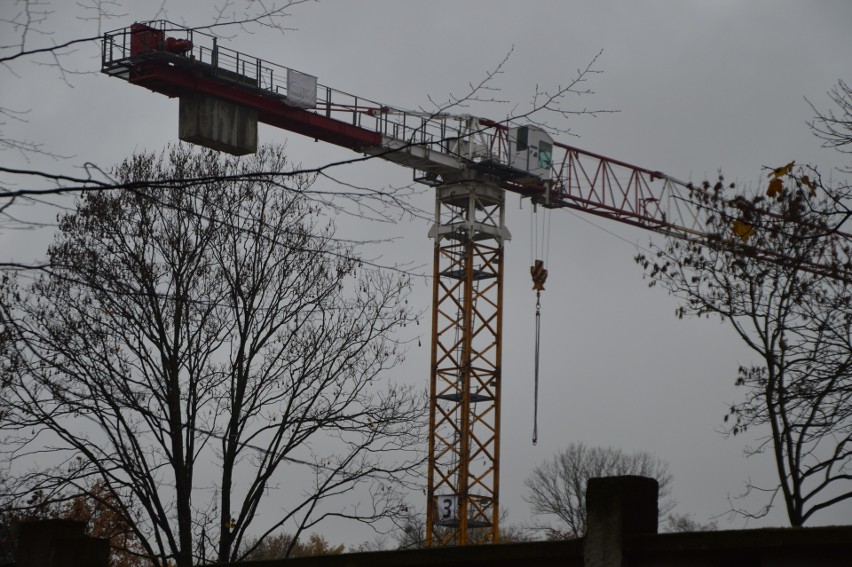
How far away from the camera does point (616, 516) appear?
713cm

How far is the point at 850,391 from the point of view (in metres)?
16.3

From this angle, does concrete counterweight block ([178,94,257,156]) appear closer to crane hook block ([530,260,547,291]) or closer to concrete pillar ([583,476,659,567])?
crane hook block ([530,260,547,291])

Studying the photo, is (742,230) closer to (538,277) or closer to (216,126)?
(216,126)

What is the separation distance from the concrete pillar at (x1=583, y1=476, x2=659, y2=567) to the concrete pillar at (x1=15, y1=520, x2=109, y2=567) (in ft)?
16.3

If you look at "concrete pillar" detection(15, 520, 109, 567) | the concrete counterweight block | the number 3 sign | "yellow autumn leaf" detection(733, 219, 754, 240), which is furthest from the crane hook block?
"concrete pillar" detection(15, 520, 109, 567)

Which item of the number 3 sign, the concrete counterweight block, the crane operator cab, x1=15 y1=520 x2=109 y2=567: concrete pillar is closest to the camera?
x1=15 y1=520 x2=109 y2=567: concrete pillar

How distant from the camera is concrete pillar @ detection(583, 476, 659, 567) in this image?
23.2ft

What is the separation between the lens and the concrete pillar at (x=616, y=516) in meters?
7.09

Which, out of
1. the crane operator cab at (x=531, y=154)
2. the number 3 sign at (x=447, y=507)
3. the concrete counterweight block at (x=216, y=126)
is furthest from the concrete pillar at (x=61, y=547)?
the crane operator cab at (x=531, y=154)

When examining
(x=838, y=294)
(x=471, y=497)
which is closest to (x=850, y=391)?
(x=838, y=294)

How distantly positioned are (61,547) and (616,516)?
535 cm

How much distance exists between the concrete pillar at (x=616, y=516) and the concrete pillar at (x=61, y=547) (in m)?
4.96

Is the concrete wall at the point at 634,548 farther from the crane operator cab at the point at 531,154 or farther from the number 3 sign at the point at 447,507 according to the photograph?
the crane operator cab at the point at 531,154

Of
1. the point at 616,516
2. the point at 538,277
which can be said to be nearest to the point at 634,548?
the point at 616,516
